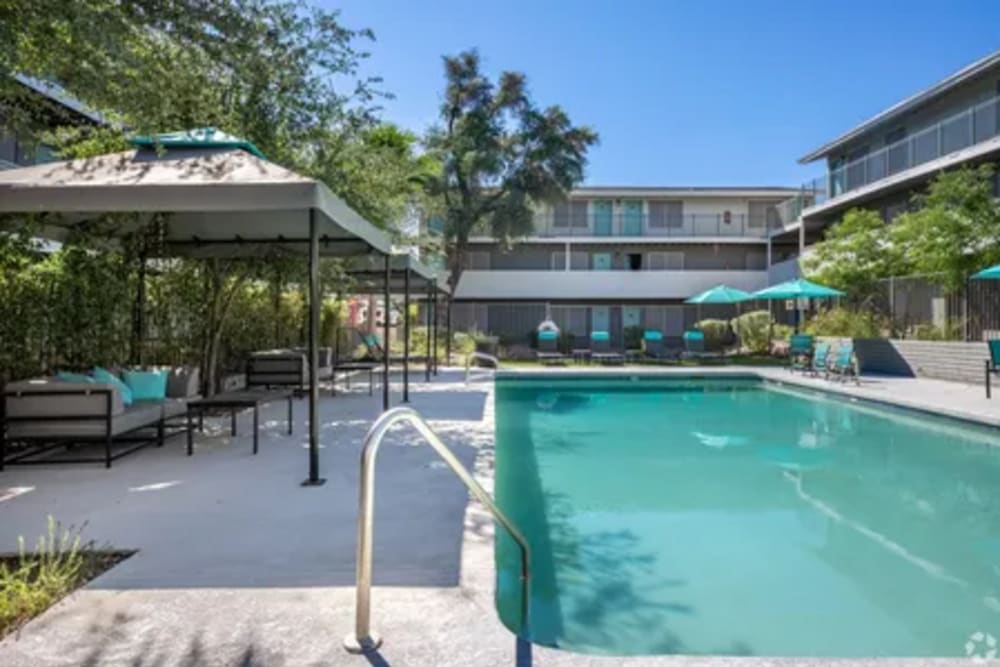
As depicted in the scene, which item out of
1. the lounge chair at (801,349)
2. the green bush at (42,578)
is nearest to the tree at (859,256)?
the lounge chair at (801,349)

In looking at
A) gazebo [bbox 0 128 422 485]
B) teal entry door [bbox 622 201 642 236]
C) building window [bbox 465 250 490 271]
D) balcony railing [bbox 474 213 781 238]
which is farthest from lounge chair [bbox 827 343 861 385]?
building window [bbox 465 250 490 271]

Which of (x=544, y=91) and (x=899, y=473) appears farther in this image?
(x=544, y=91)

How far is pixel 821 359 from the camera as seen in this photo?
15.6m

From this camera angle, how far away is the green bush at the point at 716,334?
80.8 feet

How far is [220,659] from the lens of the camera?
2469 mm

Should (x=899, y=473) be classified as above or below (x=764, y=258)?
below

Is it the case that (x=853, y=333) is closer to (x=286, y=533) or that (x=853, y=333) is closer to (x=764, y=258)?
(x=764, y=258)

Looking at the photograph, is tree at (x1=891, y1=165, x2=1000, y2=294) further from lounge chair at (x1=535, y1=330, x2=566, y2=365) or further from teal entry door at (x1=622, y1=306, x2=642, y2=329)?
teal entry door at (x1=622, y1=306, x2=642, y2=329)

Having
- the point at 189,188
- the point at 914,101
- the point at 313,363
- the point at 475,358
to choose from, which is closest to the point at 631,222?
the point at 914,101

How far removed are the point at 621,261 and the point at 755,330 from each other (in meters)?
7.57

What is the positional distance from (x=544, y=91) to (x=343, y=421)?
1748 centimetres

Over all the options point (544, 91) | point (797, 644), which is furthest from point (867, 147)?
point (797, 644)

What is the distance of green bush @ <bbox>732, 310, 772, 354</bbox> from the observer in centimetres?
2362

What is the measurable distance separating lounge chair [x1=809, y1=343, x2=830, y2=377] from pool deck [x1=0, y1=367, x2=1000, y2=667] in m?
11.5
